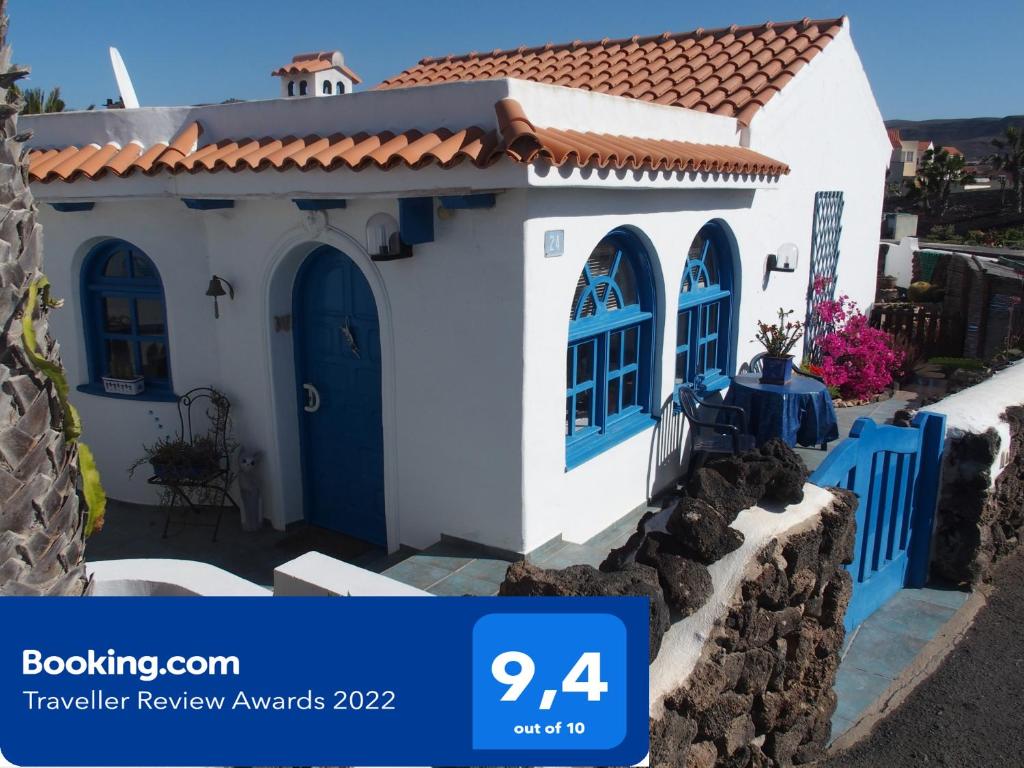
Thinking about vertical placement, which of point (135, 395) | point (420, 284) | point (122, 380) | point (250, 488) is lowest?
point (250, 488)

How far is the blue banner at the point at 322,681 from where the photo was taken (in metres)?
2.51

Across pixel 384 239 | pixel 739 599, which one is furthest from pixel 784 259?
pixel 739 599

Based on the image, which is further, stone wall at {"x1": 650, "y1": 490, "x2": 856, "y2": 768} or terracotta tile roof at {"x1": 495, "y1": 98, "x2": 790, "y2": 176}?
terracotta tile roof at {"x1": 495, "y1": 98, "x2": 790, "y2": 176}

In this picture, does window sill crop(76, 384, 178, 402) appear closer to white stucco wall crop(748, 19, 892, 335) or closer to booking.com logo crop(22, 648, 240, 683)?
booking.com logo crop(22, 648, 240, 683)

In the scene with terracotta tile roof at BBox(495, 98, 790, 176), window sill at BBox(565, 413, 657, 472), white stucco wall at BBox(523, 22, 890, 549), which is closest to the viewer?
terracotta tile roof at BBox(495, 98, 790, 176)

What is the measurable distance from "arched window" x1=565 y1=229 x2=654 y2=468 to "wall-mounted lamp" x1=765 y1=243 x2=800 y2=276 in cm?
276

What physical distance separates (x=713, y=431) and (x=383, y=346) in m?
3.68

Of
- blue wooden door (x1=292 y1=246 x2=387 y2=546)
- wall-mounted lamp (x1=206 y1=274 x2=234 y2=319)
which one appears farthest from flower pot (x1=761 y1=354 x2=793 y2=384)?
wall-mounted lamp (x1=206 y1=274 x2=234 y2=319)

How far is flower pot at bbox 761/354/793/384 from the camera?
28.1 ft

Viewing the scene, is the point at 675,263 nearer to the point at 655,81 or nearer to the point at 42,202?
the point at 655,81

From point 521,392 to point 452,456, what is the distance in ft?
2.54

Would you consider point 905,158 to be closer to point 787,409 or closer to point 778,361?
point 778,361

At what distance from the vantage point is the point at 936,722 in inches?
182

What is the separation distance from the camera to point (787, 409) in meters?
8.22
